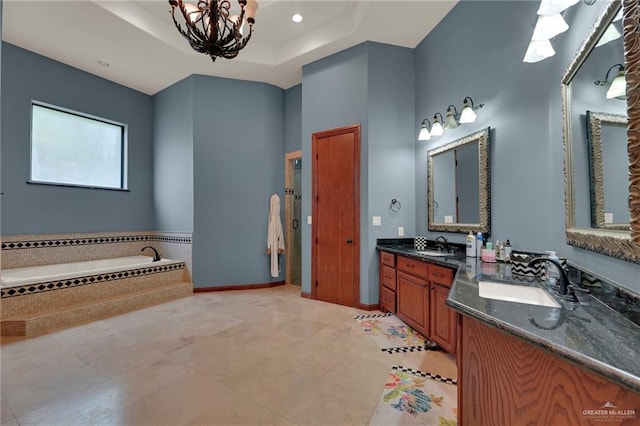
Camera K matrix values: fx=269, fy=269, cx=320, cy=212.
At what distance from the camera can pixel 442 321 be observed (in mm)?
2268

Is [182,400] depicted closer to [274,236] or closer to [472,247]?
[472,247]

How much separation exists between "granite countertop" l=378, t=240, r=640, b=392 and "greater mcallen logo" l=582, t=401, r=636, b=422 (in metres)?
0.11

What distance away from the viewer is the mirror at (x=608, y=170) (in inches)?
42.4

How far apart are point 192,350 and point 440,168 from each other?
10.3 ft

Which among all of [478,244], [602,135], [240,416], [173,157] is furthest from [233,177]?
[602,135]

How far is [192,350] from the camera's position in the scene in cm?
241

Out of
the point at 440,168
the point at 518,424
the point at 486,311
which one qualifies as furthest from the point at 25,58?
the point at 518,424

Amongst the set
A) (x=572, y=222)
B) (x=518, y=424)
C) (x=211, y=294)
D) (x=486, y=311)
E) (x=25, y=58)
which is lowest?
(x=211, y=294)

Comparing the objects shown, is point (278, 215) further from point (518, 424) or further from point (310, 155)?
point (518, 424)

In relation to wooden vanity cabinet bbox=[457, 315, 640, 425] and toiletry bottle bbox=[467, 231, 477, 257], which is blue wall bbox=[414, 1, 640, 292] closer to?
toiletry bottle bbox=[467, 231, 477, 257]

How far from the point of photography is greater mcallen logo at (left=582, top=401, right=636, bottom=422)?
0.66m

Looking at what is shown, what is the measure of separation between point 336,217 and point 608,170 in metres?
2.70

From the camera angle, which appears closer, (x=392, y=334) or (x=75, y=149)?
(x=392, y=334)

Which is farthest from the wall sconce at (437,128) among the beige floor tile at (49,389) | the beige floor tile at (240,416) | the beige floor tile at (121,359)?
the beige floor tile at (49,389)
